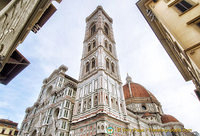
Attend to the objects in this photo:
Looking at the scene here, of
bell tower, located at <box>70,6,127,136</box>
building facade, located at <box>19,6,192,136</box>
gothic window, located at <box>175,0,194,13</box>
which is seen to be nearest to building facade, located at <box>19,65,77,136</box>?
building facade, located at <box>19,6,192,136</box>

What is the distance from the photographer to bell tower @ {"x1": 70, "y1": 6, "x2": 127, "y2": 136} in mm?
13336

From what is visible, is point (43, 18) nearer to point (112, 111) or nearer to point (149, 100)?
point (112, 111)

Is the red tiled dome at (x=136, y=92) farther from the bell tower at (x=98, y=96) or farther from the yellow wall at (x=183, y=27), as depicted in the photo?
the yellow wall at (x=183, y=27)

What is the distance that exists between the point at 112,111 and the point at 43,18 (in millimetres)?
13011

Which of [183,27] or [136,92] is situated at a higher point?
[136,92]

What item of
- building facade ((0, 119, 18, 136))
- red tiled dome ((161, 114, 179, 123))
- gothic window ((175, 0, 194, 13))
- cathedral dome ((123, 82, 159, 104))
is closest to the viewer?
gothic window ((175, 0, 194, 13))

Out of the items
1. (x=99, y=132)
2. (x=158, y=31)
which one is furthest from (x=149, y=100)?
(x=158, y=31)

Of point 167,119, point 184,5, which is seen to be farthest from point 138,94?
point 184,5

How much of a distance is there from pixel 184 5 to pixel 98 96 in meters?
12.6

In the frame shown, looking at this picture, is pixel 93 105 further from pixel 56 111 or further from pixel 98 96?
pixel 56 111

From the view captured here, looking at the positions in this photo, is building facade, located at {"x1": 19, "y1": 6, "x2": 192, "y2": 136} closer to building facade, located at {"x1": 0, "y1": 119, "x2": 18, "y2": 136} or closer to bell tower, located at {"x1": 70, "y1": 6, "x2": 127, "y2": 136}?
bell tower, located at {"x1": 70, "y1": 6, "x2": 127, "y2": 136}

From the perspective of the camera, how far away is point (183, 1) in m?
6.59

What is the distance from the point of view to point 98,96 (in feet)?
49.2

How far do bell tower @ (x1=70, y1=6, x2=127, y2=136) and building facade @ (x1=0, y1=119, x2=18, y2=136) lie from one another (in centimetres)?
3077
